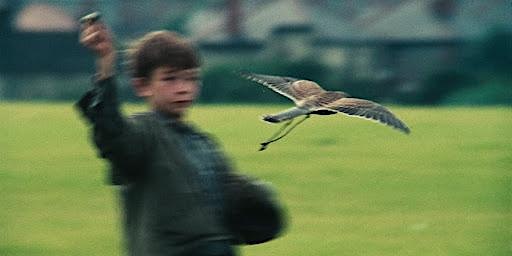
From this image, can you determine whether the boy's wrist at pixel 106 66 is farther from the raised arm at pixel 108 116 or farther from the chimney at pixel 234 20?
the chimney at pixel 234 20

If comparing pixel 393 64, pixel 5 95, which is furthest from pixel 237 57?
pixel 5 95

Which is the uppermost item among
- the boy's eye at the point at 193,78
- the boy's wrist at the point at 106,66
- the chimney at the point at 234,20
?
the boy's wrist at the point at 106,66

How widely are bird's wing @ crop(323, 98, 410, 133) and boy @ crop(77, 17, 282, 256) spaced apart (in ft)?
0.72

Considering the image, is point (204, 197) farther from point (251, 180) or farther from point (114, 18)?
point (114, 18)

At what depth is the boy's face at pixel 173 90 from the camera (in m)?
2.17

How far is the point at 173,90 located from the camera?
85.7 inches

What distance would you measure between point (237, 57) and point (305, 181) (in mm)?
544

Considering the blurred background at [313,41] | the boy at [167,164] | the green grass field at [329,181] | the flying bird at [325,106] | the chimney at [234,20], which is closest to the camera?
the boy at [167,164]

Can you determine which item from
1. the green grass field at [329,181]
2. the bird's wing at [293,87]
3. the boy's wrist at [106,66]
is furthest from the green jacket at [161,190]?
the green grass field at [329,181]

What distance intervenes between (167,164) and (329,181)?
→ 8.44 feet

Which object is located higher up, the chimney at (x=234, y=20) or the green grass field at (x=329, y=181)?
the chimney at (x=234, y=20)

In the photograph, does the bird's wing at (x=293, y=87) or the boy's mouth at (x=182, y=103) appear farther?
the bird's wing at (x=293, y=87)

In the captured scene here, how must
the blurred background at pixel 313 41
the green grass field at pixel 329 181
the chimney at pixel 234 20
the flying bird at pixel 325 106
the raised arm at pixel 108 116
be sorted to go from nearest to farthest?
1. the raised arm at pixel 108 116
2. the flying bird at pixel 325 106
3. the green grass field at pixel 329 181
4. the blurred background at pixel 313 41
5. the chimney at pixel 234 20

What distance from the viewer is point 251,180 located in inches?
93.3
